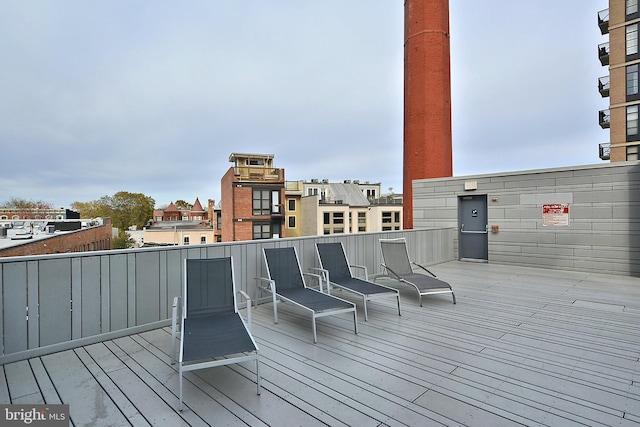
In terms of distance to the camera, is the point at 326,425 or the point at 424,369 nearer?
the point at 326,425

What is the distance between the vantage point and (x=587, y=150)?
23.6 m

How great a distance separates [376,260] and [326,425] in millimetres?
5001

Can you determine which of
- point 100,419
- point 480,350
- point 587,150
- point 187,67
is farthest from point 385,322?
point 587,150

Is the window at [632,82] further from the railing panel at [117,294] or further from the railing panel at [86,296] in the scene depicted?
Result: the railing panel at [86,296]

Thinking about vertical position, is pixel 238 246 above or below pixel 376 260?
above

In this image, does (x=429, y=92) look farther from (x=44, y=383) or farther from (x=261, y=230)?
(x=261, y=230)

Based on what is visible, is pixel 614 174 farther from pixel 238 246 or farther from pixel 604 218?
pixel 238 246

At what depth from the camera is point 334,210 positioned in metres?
36.8

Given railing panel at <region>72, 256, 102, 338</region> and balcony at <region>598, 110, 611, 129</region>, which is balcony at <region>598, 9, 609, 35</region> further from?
railing panel at <region>72, 256, 102, 338</region>

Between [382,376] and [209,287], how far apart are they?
1.97 m

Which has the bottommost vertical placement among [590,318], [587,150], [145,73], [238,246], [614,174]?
[590,318]

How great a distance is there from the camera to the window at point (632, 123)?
67.2ft

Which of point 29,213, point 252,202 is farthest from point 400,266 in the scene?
point 29,213

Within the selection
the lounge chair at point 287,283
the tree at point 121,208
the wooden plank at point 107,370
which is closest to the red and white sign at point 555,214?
the lounge chair at point 287,283
